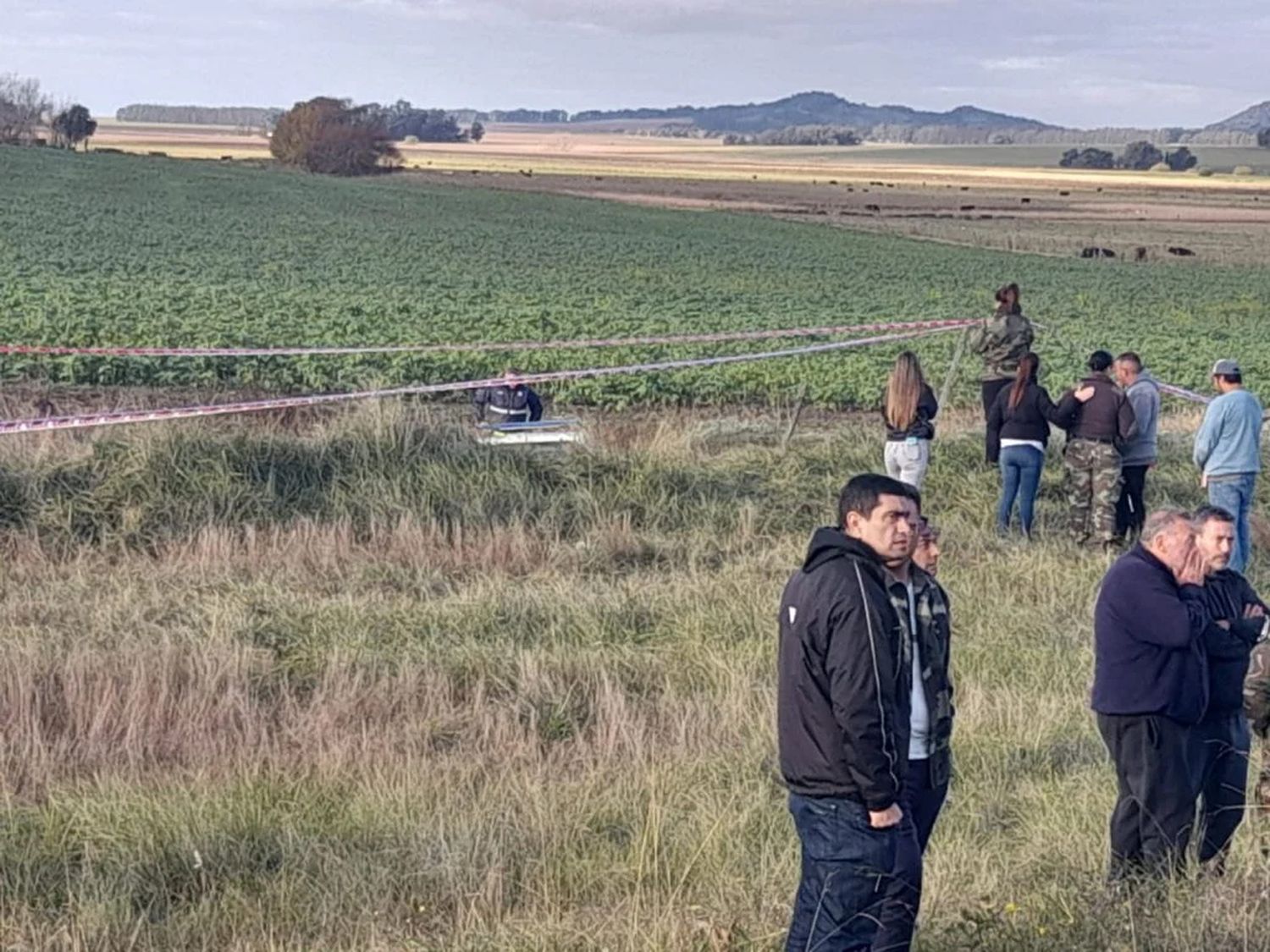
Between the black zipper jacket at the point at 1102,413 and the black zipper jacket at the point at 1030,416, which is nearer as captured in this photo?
the black zipper jacket at the point at 1102,413

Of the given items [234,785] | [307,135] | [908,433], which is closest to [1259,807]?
[234,785]

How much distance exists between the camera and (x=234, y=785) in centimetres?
637

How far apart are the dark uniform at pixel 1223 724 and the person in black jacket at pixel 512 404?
27.8 ft

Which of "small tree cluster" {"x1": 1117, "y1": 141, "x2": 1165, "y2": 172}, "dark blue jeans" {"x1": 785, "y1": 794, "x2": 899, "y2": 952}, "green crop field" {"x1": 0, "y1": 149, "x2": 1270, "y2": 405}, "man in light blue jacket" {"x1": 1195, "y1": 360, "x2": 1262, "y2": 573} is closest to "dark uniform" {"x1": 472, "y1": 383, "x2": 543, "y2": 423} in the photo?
"green crop field" {"x1": 0, "y1": 149, "x2": 1270, "y2": 405}

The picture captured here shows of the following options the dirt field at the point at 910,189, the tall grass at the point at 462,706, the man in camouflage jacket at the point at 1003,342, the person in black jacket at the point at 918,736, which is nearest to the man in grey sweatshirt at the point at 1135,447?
the tall grass at the point at 462,706

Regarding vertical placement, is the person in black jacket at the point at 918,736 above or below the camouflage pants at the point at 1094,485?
above

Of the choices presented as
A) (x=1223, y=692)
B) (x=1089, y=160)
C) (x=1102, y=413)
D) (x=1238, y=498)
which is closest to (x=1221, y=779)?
(x=1223, y=692)

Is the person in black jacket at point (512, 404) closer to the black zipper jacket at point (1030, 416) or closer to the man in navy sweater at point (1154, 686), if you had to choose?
the black zipper jacket at point (1030, 416)

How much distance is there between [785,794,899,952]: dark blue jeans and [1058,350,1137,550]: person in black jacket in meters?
7.80

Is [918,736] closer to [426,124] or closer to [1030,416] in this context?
[1030,416]

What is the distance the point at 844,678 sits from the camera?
14.1 feet

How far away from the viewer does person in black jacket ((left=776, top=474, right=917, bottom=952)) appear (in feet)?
14.1

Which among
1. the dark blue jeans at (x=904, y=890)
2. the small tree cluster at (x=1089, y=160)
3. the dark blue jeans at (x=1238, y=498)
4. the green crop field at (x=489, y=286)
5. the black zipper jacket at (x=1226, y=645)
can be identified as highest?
the small tree cluster at (x=1089, y=160)

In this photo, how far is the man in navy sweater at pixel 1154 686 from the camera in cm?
534
